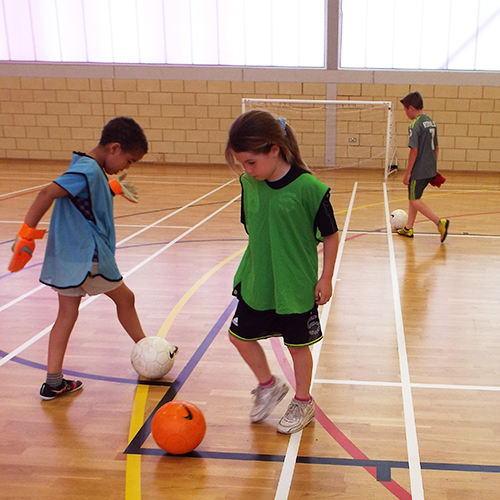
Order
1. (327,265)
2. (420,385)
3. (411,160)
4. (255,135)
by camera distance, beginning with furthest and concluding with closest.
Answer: (411,160), (420,385), (327,265), (255,135)

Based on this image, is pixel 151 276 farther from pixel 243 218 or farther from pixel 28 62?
pixel 28 62

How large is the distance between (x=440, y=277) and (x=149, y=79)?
1027cm

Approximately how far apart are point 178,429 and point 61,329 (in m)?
0.89

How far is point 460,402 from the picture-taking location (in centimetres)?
Result: 281

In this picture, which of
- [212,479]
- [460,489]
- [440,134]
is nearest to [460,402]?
[460,489]

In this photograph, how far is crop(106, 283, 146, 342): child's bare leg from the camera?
9.68 feet

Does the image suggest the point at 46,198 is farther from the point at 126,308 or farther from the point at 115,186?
the point at 126,308

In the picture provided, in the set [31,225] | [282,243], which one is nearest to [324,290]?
[282,243]

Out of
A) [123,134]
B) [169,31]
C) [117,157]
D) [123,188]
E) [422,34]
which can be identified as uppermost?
[169,31]

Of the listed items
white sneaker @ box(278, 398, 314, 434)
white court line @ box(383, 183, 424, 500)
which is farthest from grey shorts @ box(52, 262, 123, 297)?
white court line @ box(383, 183, 424, 500)

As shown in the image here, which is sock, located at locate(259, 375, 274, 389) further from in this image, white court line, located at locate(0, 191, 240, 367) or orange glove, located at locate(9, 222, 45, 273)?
white court line, located at locate(0, 191, 240, 367)

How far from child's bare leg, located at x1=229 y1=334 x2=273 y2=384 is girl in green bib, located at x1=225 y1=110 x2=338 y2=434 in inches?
1.1

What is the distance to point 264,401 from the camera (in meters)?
2.64

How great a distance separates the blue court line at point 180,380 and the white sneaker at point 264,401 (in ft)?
1.57
